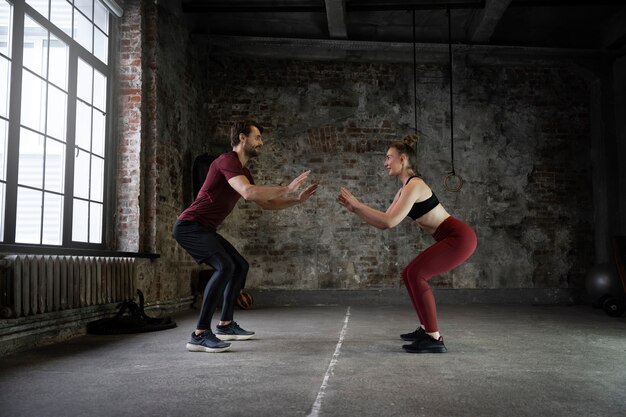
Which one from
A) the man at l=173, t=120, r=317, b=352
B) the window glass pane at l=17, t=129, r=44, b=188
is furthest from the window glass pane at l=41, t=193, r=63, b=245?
the man at l=173, t=120, r=317, b=352

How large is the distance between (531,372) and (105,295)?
3704 mm

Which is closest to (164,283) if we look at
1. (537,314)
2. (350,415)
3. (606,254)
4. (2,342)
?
(2,342)

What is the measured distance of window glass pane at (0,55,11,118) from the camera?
13.7 feet

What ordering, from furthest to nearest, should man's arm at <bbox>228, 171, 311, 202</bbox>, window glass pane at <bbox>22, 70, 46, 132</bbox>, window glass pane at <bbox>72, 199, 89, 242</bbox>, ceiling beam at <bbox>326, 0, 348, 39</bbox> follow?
ceiling beam at <bbox>326, 0, 348, 39</bbox>
window glass pane at <bbox>72, 199, 89, 242</bbox>
window glass pane at <bbox>22, 70, 46, 132</bbox>
man's arm at <bbox>228, 171, 311, 202</bbox>

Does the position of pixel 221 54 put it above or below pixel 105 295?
above

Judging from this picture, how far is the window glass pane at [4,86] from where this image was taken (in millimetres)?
4164

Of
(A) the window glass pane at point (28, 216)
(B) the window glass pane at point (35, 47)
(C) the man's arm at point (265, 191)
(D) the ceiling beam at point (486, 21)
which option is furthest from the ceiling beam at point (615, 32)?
(A) the window glass pane at point (28, 216)

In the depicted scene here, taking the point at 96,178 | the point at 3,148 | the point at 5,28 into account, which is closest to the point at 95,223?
the point at 96,178

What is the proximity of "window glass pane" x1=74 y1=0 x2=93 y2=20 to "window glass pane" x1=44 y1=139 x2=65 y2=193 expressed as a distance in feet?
4.88

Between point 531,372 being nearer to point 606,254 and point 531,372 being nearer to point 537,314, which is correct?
point 537,314

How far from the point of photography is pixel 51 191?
4.87 metres

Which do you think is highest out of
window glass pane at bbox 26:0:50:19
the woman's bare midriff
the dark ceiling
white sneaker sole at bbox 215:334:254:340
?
the dark ceiling

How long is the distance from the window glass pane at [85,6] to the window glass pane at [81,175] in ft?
4.68

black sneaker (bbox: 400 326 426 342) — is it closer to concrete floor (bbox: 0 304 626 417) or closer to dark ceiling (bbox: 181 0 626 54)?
concrete floor (bbox: 0 304 626 417)
